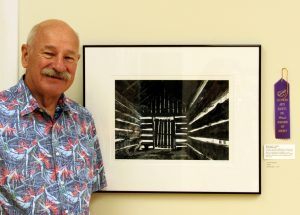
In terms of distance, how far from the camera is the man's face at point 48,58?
123 cm

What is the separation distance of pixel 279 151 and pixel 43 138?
36.3 inches

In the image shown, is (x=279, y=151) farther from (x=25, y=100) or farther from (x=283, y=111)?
(x=25, y=100)

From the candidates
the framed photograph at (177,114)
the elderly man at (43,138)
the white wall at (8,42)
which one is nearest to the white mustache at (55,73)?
the elderly man at (43,138)

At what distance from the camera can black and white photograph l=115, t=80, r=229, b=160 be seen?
4.96 feet

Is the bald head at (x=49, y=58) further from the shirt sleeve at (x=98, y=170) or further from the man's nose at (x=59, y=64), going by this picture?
the shirt sleeve at (x=98, y=170)

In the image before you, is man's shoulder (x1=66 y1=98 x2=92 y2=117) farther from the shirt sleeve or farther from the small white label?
the small white label

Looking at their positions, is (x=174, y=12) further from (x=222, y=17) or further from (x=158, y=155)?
(x=158, y=155)

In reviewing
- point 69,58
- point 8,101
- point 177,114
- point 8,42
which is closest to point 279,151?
point 177,114

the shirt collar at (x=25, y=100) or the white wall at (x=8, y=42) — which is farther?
the white wall at (x=8, y=42)

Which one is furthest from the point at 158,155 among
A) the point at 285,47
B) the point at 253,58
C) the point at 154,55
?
the point at 285,47

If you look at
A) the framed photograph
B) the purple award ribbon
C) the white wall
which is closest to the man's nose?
the framed photograph

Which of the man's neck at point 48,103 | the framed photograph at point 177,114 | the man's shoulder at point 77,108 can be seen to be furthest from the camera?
the framed photograph at point 177,114

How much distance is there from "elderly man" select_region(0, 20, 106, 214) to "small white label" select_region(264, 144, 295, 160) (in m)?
0.73

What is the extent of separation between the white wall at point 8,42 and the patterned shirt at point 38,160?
0.31 metres
